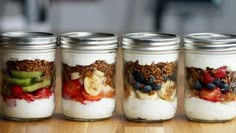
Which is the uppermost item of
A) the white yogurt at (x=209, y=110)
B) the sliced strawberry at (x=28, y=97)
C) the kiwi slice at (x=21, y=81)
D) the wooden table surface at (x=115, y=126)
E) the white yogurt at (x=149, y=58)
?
the white yogurt at (x=149, y=58)

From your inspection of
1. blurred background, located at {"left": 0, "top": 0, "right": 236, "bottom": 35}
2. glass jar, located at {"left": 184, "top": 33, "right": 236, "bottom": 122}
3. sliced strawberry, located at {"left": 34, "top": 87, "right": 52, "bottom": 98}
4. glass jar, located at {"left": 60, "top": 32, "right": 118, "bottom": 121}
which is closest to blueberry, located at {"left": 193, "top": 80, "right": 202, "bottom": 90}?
glass jar, located at {"left": 184, "top": 33, "right": 236, "bottom": 122}

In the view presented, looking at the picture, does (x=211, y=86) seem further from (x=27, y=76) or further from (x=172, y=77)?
(x=27, y=76)

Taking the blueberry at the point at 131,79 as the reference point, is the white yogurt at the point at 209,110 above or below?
below

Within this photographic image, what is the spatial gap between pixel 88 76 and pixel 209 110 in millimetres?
198

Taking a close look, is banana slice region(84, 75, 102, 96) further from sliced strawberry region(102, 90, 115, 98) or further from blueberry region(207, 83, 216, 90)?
blueberry region(207, 83, 216, 90)

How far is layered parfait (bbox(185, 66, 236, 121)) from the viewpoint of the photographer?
100cm

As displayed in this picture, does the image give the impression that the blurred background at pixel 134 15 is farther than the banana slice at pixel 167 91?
Yes

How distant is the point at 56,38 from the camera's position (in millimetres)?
1011

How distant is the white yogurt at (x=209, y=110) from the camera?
3.33 ft

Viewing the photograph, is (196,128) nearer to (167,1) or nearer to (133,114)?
(133,114)

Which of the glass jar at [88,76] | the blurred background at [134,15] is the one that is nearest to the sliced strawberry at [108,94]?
the glass jar at [88,76]

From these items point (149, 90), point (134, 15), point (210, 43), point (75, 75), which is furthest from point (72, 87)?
point (134, 15)

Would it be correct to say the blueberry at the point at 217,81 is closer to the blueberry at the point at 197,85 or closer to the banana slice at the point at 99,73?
the blueberry at the point at 197,85

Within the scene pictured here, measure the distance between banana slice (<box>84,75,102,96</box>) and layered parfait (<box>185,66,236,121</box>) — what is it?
0.14 meters
